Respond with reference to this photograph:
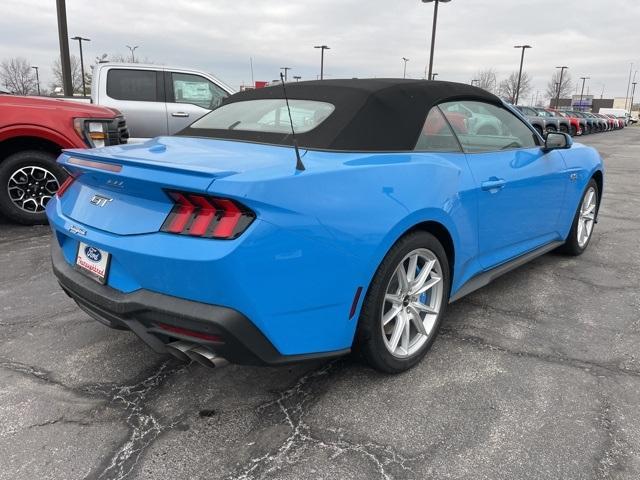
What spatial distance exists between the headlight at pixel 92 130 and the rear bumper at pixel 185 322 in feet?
12.9

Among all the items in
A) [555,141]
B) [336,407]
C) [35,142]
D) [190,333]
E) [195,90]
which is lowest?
[336,407]

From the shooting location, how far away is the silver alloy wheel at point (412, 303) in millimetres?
2619

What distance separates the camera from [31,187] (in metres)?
5.63

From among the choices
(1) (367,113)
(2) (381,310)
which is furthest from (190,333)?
(1) (367,113)

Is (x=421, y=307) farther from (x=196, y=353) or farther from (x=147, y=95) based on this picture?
(x=147, y=95)

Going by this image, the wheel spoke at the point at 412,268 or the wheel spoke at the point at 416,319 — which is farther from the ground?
the wheel spoke at the point at 412,268

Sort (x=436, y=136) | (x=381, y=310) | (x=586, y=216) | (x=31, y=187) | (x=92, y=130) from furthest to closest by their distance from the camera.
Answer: (x=92, y=130)
(x=31, y=187)
(x=586, y=216)
(x=436, y=136)
(x=381, y=310)

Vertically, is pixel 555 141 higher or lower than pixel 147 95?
lower

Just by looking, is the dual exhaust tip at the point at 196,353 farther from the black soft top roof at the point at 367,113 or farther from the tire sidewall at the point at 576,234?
the tire sidewall at the point at 576,234

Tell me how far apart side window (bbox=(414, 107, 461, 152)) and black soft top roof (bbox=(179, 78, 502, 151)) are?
44 mm

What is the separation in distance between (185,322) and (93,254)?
65cm

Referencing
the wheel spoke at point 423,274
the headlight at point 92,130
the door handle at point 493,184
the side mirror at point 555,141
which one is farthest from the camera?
the headlight at point 92,130

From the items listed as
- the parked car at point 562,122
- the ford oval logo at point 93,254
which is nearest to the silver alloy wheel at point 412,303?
the ford oval logo at point 93,254

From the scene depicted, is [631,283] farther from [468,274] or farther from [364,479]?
[364,479]
